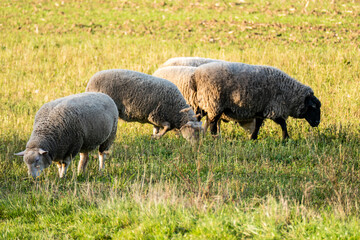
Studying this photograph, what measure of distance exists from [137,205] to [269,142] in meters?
4.47

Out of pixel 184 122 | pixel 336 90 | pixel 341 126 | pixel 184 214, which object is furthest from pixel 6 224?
pixel 336 90

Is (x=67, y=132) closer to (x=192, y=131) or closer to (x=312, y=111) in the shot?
(x=192, y=131)

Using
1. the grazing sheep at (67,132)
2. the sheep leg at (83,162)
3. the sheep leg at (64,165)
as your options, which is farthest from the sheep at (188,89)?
the sheep leg at (64,165)

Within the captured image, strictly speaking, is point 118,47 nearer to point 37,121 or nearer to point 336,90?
point 336,90

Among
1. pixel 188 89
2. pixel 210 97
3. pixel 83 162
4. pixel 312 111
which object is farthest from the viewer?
pixel 188 89

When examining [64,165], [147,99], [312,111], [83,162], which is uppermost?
[147,99]

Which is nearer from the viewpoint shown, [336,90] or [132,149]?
[132,149]

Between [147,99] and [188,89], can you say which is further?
[188,89]

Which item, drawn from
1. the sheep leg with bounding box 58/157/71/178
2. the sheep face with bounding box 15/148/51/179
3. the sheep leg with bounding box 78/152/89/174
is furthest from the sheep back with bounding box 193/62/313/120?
the sheep face with bounding box 15/148/51/179

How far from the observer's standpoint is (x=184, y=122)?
9297 millimetres

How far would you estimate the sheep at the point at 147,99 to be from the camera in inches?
356

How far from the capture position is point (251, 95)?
917 centimetres

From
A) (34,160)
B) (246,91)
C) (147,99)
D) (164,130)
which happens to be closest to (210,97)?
(246,91)

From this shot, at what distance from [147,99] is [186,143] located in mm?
1169
